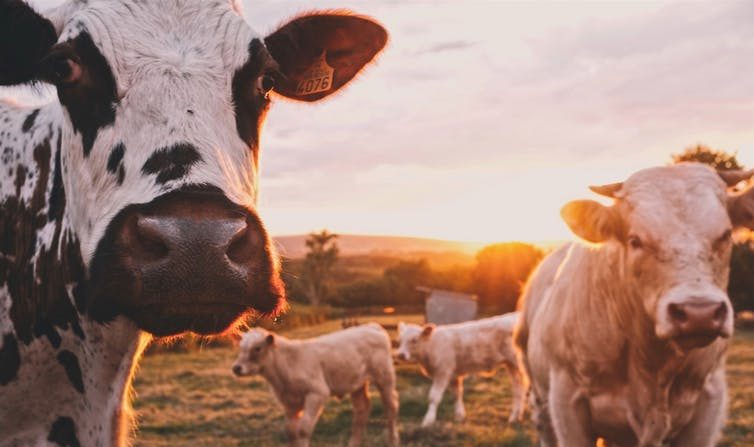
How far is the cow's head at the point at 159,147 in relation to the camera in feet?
6.35

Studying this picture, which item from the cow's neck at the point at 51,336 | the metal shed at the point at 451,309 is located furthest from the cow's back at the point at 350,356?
the metal shed at the point at 451,309

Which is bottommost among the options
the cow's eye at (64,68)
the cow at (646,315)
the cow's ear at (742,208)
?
the cow at (646,315)

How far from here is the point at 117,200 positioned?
2197 millimetres

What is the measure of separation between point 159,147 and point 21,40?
889 mm

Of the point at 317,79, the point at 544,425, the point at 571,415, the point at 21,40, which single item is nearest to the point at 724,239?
the point at 571,415

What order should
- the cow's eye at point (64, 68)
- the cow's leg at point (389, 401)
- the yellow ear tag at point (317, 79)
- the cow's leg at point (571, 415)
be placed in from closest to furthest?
the cow's eye at point (64, 68), the yellow ear tag at point (317, 79), the cow's leg at point (571, 415), the cow's leg at point (389, 401)

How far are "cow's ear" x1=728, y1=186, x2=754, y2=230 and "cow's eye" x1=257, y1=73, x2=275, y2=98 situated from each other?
2.83 metres

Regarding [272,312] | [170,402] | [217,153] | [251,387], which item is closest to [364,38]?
[217,153]

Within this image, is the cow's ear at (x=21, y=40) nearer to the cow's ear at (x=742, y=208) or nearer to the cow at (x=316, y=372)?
the cow's ear at (x=742, y=208)

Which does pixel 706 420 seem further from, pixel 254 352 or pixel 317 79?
pixel 254 352

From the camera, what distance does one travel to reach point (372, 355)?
11922 millimetres

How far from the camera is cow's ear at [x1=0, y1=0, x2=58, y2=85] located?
2.59m

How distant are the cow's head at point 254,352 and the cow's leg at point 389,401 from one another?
1.90 m

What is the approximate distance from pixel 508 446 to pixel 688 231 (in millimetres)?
6246
